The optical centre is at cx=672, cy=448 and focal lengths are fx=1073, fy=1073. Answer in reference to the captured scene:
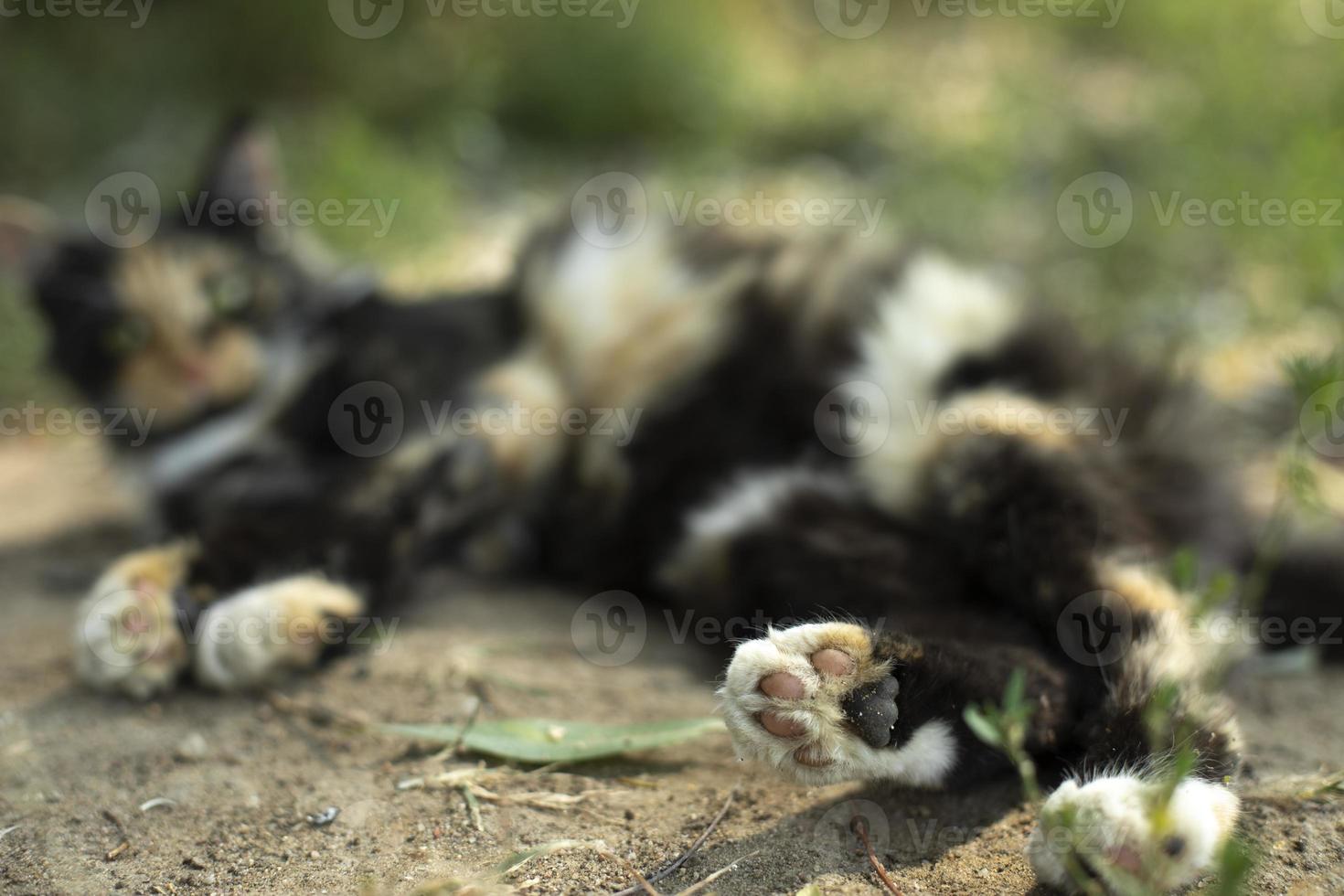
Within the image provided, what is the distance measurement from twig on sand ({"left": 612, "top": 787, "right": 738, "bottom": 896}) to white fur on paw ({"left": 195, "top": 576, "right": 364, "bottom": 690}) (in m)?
0.98

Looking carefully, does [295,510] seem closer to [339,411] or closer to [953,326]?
[339,411]

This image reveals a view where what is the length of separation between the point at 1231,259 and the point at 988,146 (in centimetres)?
148

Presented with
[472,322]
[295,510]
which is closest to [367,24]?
[472,322]

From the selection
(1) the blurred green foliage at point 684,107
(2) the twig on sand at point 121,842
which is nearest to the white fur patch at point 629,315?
(2) the twig on sand at point 121,842

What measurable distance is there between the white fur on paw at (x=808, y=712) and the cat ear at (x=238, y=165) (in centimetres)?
215

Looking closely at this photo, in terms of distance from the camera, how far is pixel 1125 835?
54.7 inches

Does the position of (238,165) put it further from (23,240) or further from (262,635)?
(262,635)

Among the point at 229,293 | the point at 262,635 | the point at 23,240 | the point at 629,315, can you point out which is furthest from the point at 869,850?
the point at 23,240

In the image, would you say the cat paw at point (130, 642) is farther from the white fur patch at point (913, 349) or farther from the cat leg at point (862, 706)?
the white fur patch at point (913, 349)

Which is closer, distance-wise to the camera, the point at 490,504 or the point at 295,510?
the point at 295,510

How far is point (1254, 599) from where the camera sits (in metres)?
2.30

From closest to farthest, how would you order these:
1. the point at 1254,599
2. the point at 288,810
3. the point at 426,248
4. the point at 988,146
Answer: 1. the point at 288,810
2. the point at 1254,599
3. the point at 426,248
4. the point at 988,146

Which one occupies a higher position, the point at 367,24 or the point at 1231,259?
the point at 367,24

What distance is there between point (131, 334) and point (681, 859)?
6.82 feet
